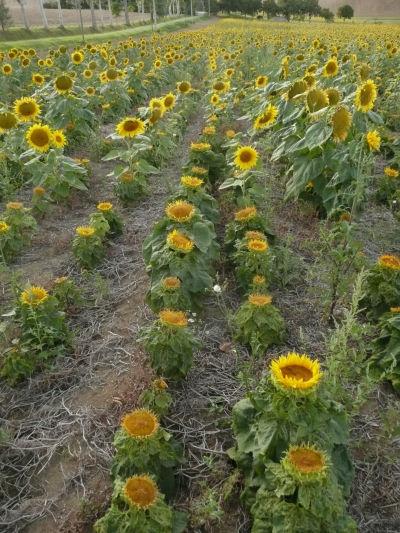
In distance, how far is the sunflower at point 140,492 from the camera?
1.94m

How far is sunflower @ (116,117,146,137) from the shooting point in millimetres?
5416

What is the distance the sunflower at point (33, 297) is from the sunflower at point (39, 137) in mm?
2431

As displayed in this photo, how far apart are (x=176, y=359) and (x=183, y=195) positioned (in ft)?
5.88

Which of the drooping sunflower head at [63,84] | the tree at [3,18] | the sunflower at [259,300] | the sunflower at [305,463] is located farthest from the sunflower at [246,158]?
the tree at [3,18]

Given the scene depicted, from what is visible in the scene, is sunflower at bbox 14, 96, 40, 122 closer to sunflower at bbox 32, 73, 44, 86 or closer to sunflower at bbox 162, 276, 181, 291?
sunflower at bbox 32, 73, 44, 86

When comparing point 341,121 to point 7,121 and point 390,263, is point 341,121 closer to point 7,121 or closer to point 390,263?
point 390,263

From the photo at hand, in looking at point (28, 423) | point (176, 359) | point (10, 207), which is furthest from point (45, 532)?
point (10, 207)

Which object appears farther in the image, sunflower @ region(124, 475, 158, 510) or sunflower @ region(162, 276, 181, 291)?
sunflower @ region(162, 276, 181, 291)

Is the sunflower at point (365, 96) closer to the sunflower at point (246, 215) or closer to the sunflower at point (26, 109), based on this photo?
the sunflower at point (246, 215)

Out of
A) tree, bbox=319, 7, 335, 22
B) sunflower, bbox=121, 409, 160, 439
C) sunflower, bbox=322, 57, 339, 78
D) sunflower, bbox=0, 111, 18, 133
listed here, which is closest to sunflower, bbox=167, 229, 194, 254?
sunflower, bbox=121, 409, 160, 439

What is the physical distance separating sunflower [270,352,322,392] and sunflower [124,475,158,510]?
670mm

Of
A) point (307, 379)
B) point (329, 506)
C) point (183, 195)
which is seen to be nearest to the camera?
point (329, 506)

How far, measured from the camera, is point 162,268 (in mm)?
3402

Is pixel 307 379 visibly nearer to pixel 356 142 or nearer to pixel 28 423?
pixel 28 423
